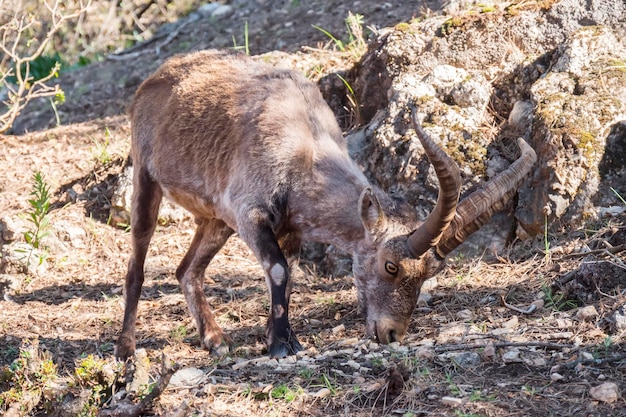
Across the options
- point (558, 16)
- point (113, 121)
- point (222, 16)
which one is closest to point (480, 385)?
point (558, 16)

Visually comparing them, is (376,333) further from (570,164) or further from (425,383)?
(570,164)

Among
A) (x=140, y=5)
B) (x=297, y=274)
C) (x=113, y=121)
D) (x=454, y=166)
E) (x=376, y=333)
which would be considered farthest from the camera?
(x=140, y=5)

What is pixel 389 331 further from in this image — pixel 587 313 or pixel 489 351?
pixel 587 313

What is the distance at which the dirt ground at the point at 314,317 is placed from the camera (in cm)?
475

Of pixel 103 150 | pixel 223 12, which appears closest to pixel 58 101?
pixel 103 150

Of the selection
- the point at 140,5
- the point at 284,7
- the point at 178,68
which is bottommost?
the point at 140,5

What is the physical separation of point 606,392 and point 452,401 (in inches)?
30.7

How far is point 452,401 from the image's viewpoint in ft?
14.9

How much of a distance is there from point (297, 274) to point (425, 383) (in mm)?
3006

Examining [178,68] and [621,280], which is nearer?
[621,280]

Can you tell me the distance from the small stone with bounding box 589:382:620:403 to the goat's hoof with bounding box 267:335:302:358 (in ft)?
6.64

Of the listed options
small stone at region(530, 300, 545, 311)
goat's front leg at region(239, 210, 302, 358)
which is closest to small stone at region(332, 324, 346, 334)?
goat's front leg at region(239, 210, 302, 358)

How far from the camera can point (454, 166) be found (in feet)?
17.0

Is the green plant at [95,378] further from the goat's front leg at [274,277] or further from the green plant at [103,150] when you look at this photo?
the green plant at [103,150]
